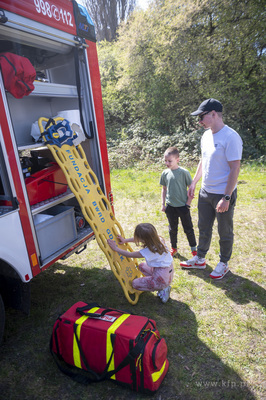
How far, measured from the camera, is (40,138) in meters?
2.78

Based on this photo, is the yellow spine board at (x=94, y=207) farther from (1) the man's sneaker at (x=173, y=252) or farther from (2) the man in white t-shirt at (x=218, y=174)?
(2) the man in white t-shirt at (x=218, y=174)

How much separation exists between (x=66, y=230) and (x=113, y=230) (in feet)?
1.78

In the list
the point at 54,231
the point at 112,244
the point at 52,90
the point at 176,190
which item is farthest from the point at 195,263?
the point at 52,90

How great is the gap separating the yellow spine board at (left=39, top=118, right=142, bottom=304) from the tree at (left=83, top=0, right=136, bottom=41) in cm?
2149

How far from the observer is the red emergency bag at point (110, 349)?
1954 mm

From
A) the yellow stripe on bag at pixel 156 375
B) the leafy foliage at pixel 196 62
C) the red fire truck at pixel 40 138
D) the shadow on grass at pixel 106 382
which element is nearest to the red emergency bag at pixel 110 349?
the yellow stripe on bag at pixel 156 375

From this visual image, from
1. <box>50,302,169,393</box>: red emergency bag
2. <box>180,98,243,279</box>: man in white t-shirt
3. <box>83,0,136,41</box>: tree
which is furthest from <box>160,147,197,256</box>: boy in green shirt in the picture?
<box>83,0,136,41</box>: tree

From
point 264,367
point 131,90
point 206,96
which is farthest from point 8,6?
point 131,90

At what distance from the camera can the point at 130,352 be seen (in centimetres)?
194

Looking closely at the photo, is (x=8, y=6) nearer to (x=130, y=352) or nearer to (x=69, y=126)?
(x=69, y=126)

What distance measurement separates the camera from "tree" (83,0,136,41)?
20.8 meters

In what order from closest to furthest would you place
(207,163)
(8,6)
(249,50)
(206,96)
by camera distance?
(8,6), (207,163), (249,50), (206,96)

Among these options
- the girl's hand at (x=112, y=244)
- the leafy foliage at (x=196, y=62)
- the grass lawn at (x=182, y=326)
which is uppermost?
the leafy foliage at (x=196, y=62)

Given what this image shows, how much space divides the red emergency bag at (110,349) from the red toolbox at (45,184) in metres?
1.19
